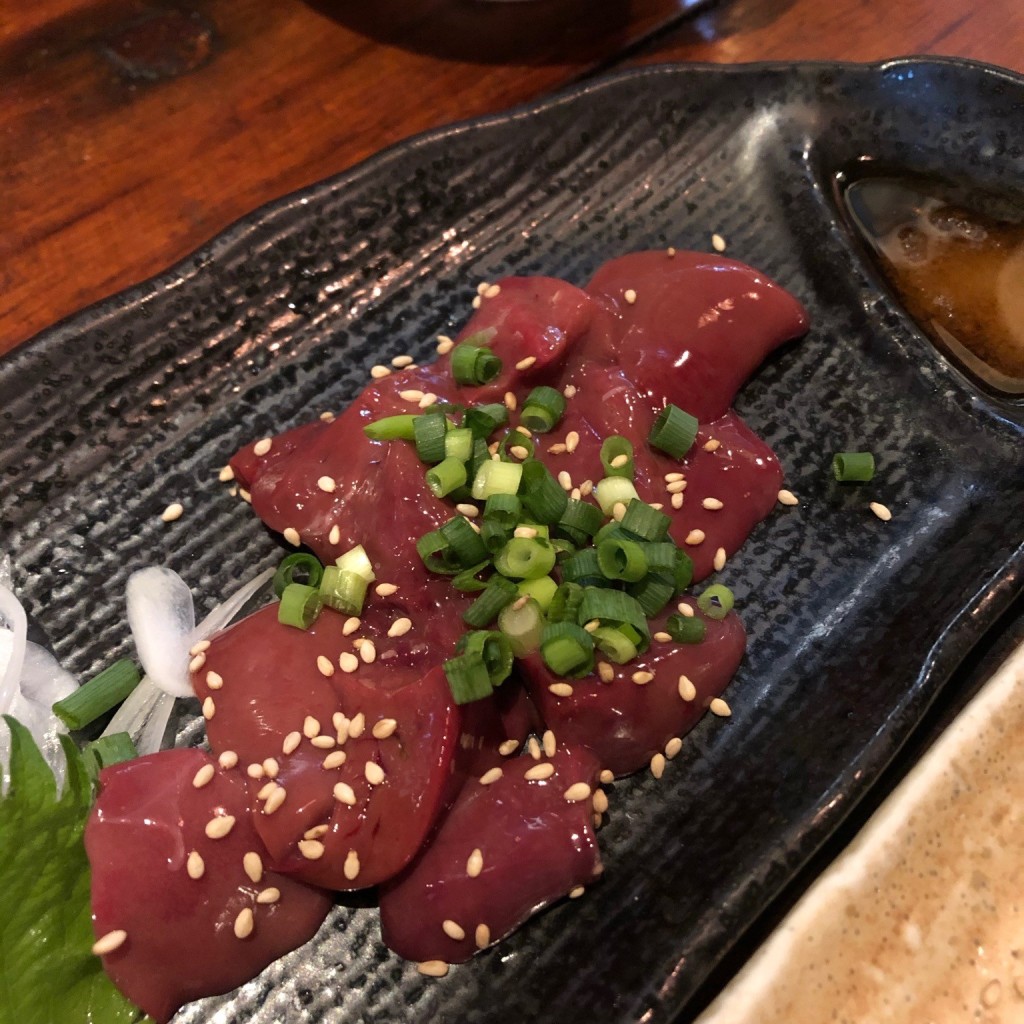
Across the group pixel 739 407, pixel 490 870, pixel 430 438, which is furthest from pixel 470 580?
pixel 739 407

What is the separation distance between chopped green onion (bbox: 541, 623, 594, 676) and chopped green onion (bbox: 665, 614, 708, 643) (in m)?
0.23

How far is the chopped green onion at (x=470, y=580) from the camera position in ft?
6.33

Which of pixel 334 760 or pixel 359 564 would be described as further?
pixel 359 564

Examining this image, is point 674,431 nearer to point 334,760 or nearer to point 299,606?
point 299,606

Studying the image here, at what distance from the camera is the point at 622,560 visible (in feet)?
6.23

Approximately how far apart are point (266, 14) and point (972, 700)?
3.48 metres

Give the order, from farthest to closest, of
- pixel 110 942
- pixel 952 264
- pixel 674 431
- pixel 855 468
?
pixel 952 264 < pixel 855 468 < pixel 674 431 < pixel 110 942

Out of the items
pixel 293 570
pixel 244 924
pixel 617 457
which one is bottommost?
pixel 244 924

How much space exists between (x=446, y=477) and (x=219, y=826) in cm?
92

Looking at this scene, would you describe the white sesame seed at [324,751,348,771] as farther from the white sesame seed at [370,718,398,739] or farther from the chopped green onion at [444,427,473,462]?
the chopped green onion at [444,427,473,462]

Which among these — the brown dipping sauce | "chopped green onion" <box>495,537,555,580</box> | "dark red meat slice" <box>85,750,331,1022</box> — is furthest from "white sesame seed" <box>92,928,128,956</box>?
the brown dipping sauce

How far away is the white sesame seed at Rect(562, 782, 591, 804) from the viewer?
72.6 inches

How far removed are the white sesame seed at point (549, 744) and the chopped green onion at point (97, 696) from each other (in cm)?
106

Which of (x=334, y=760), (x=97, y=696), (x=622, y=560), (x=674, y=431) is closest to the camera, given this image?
(x=334, y=760)
